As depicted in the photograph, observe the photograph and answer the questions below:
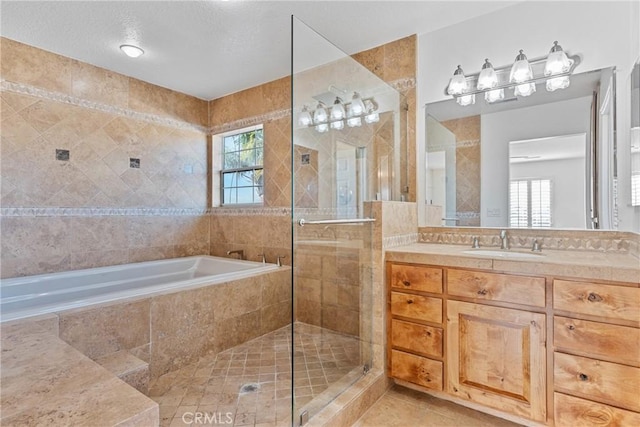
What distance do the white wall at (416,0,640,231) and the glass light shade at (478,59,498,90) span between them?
2.5 inches

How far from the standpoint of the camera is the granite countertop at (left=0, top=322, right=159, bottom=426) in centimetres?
85

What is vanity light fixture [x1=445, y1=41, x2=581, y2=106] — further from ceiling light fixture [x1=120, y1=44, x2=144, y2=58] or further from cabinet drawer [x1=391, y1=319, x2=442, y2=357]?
ceiling light fixture [x1=120, y1=44, x2=144, y2=58]

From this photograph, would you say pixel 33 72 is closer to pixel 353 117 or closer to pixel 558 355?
pixel 353 117

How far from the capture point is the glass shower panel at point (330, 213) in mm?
1628

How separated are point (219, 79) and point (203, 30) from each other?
0.95 m

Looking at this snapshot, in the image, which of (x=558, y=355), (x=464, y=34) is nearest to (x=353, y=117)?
(x=464, y=34)

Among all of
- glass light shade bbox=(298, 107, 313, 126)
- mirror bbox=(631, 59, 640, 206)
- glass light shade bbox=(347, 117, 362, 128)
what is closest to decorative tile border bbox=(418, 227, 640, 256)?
mirror bbox=(631, 59, 640, 206)

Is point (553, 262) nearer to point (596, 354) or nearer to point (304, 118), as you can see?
point (596, 354)

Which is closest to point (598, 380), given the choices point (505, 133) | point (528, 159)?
point (528, 159)

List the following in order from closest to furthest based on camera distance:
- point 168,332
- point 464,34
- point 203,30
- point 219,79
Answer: point 168,332
point 464,34
point 203,30
point 219,79

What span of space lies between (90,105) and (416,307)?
3394 millimetres

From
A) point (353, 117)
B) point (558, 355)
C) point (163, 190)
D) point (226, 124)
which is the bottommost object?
point (558, 355)

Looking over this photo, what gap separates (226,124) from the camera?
3.89 metres

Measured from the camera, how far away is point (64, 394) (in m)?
0.96
